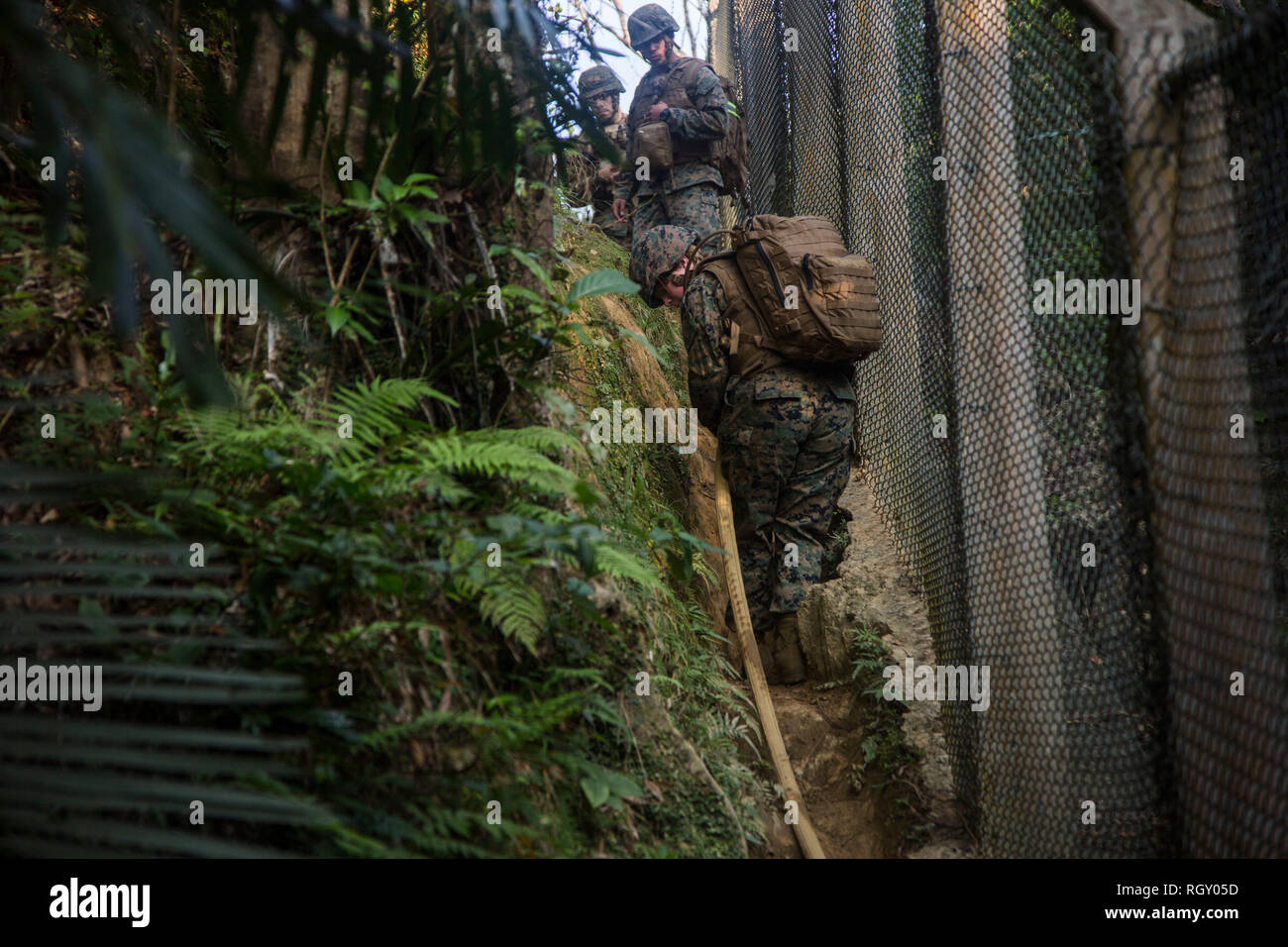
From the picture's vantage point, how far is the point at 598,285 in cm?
266

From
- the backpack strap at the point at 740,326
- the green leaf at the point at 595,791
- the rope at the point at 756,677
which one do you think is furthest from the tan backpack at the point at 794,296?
the green leaf at the point at 595,791

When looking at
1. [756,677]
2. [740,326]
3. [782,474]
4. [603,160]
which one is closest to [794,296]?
[740,326]

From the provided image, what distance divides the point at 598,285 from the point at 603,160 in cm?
554

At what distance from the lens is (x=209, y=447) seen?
2115 mm

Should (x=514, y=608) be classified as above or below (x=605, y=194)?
below

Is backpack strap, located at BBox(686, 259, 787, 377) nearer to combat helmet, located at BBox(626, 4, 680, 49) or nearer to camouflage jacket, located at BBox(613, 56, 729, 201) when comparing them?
camouflage jacket, located at BBox(613, 56, 729, 201)

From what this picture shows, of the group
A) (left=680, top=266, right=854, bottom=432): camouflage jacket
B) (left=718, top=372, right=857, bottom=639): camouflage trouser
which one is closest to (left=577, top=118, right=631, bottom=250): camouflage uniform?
(left=680, top=266, right=854, bottom=432): camouflage jacket

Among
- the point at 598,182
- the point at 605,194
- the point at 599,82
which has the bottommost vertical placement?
the point at 605,194

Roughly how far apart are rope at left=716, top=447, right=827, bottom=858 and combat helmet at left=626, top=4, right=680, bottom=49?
4.19 meters

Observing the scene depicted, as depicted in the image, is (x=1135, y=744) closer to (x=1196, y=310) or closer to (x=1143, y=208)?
(x=1196, y=310)

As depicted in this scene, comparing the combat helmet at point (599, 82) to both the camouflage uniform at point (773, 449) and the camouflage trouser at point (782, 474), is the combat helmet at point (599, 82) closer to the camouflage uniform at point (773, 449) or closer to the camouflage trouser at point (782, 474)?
the camouflage uniform at point (773, 449)

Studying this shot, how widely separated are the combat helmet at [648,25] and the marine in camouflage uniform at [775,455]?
351 centimetres

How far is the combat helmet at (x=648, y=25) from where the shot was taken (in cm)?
716

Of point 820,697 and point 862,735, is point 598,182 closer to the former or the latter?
point 820,697
